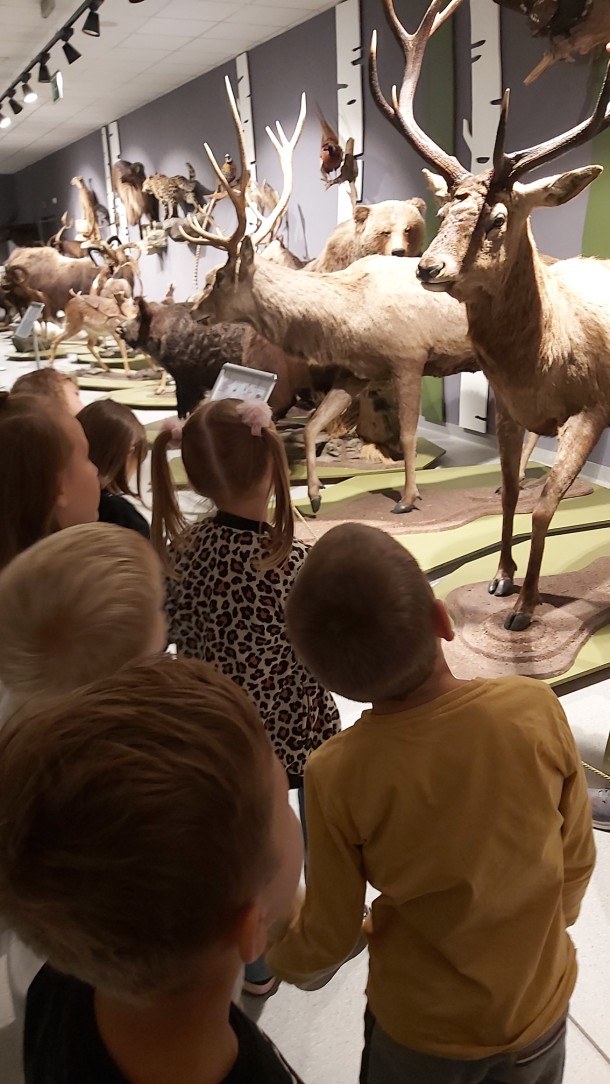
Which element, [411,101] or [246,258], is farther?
[246,258]

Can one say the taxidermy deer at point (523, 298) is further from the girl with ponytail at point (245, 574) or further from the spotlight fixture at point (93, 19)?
the spotlight fixture at point (93, 19)

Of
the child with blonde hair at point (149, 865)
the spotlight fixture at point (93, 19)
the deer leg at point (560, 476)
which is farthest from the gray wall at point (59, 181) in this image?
the child with blonde hair at point (149, 865)

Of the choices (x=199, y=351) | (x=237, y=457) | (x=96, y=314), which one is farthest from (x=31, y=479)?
(x=96, y=314)

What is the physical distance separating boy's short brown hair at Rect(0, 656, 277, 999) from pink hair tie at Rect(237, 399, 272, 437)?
1.13m

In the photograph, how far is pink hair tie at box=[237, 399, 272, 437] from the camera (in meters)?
1.72

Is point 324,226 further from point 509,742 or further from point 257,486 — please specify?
point 509,742

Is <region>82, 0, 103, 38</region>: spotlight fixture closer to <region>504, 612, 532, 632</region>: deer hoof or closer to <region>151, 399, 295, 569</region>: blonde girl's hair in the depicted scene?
<region>504, 612, 532, 632</region>: deer hoof

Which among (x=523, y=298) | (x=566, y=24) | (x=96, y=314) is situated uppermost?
(x=566, y=24)

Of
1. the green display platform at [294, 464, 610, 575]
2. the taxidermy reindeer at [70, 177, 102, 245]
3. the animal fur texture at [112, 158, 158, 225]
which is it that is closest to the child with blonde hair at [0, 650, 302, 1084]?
the green display platform at [294, 464, 610, 575]

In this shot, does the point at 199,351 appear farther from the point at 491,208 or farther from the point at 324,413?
the point at 491,208

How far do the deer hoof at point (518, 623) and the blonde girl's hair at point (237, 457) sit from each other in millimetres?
1645

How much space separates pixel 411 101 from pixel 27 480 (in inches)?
92.0

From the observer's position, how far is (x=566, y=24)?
4.12 meters

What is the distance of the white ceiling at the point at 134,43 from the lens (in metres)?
7.46
